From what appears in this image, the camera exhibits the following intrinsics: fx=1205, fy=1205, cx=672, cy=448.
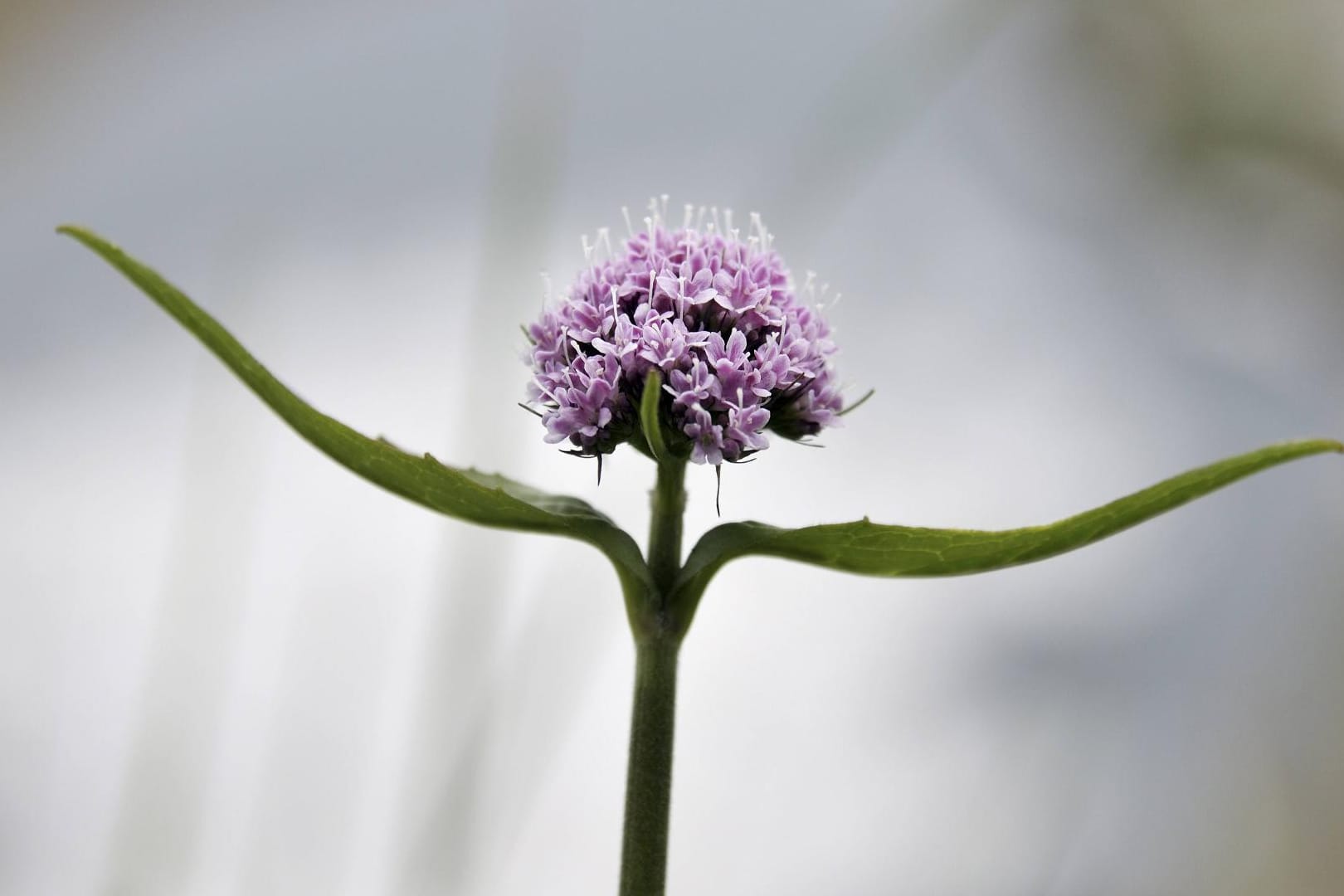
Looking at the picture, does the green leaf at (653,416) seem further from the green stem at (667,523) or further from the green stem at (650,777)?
the green stem at (650,777)

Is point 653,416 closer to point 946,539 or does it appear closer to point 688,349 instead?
point 688,349

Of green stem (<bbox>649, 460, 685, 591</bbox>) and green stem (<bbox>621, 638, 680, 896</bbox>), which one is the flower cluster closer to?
green stem (<bbox>649, 460, 685, 591</bbox>)

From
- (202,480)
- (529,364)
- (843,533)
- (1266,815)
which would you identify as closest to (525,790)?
(202,480)

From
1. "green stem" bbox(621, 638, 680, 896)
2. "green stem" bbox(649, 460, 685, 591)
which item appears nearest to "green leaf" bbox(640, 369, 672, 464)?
"green stem" bbox(649, 460, 685, 591)

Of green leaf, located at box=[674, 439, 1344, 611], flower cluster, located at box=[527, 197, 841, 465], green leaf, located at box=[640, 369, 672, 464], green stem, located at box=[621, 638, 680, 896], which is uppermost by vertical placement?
flower cluster, located at box=[527, 197, 841, 465]

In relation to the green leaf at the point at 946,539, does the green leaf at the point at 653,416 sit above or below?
above

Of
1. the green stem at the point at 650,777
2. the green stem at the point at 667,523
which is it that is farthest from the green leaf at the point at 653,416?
the green stem at the point at 650,777

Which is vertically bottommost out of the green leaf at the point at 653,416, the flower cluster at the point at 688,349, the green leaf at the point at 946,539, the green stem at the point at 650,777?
the green stem at the point at 650,777
